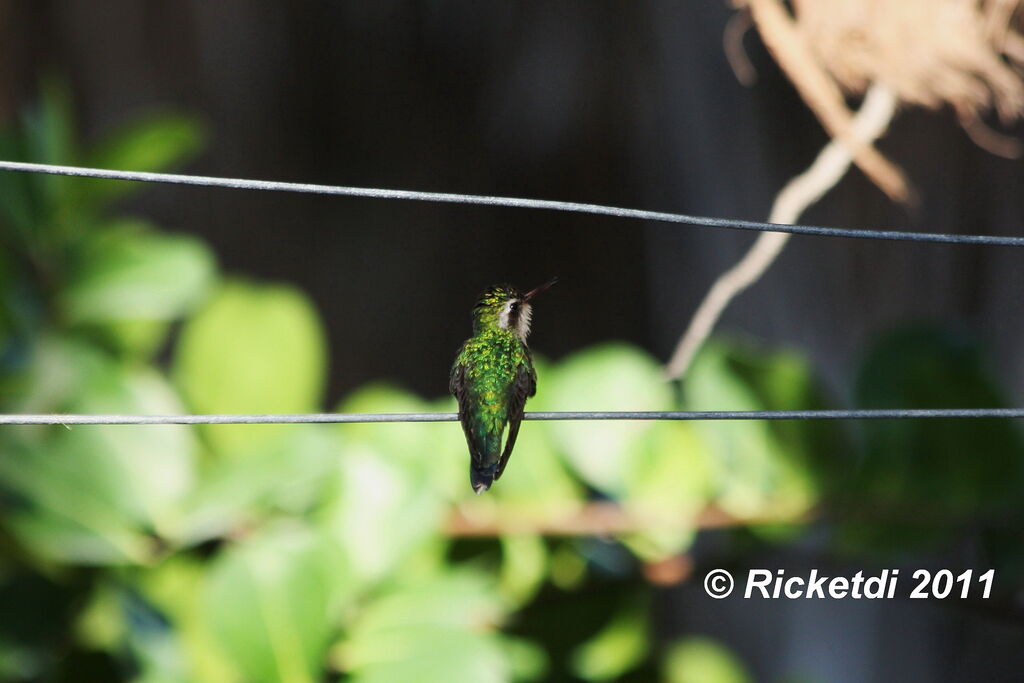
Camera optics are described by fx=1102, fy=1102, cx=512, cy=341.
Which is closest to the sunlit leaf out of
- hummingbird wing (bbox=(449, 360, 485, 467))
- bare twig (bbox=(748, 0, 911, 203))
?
hummingbird wing (bbox=(449, 360, 485, 467))

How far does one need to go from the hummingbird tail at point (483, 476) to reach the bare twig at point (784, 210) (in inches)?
23.6

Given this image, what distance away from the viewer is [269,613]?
36.0 inches

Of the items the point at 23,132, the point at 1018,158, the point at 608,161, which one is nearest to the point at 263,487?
the point at 23,132

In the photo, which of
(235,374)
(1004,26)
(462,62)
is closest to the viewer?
(235,374)

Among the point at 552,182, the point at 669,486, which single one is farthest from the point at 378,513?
the point at 552,182

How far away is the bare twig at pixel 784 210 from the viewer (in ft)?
4.51

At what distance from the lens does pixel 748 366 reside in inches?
45.1

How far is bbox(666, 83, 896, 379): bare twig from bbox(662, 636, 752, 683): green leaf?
0.37 m

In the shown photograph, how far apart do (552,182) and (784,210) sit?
30 centimetres

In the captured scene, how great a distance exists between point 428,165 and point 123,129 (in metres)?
0.41

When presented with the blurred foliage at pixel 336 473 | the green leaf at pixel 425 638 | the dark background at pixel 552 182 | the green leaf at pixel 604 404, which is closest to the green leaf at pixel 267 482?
the blurred foliage at pixel 336 473

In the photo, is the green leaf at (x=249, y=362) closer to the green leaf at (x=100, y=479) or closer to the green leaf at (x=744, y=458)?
the green leaf at (x=100, y=479)

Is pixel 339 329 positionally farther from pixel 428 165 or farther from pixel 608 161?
pixel 608 161

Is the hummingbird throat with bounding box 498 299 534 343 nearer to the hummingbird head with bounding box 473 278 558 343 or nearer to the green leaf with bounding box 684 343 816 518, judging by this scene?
the hummingbird head with bounding box 473 278 558 343
